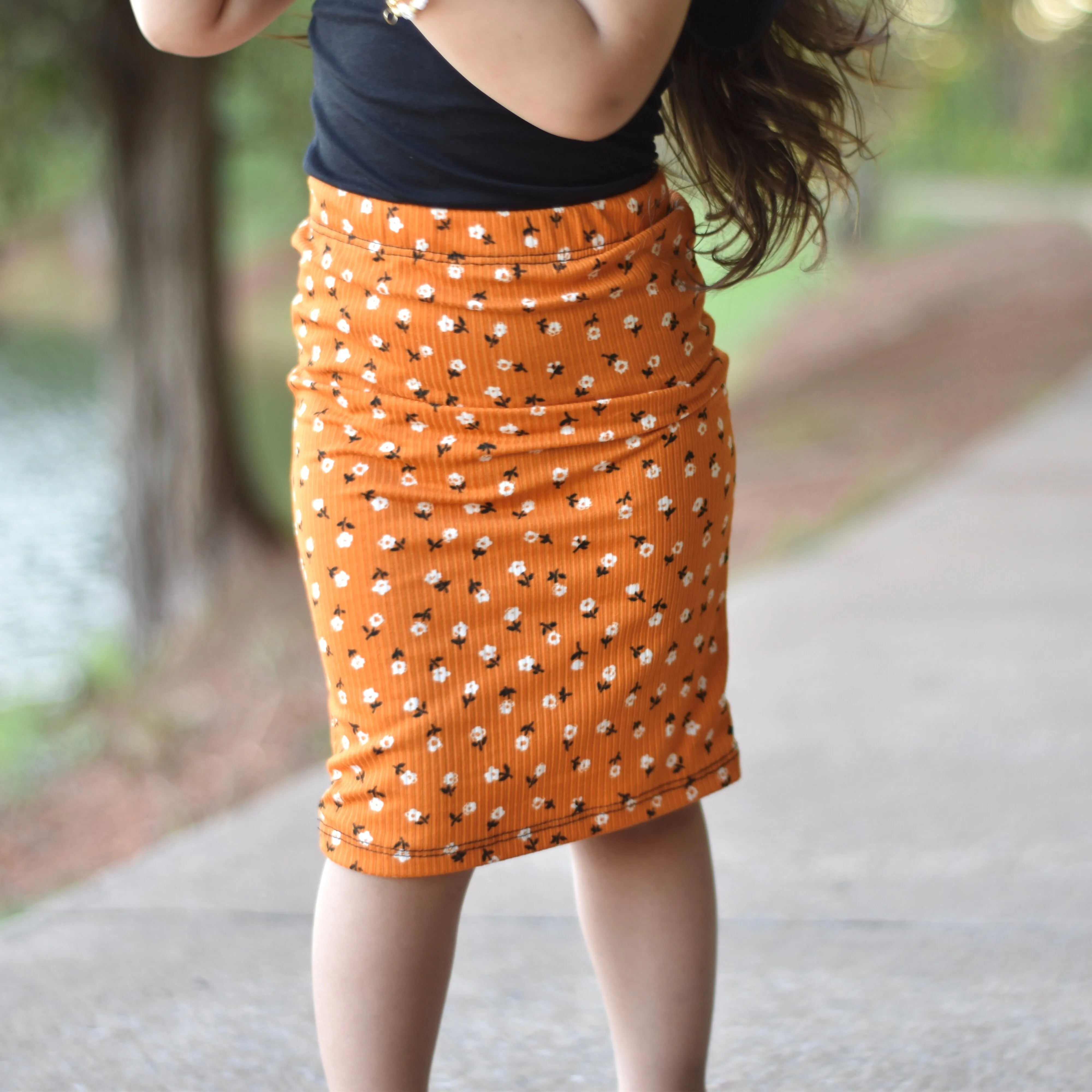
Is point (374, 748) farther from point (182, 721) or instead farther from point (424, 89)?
point (182, 721)

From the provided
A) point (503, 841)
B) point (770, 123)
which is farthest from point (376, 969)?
point (770, 123)

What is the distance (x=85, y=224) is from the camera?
14828mm

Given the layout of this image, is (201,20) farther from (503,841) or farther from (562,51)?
(503,841)

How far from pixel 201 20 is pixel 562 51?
39 cm

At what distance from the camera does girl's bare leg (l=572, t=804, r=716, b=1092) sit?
160 centimetres

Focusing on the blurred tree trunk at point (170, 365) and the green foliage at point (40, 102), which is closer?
the green foliage at point (40, 102)

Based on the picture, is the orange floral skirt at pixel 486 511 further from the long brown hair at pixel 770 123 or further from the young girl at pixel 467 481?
the long brown hair at pixel 770 123

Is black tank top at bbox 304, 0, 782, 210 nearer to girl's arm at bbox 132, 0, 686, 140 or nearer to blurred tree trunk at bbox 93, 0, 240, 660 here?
girl's arm at bbox 132, 0, 686, 140

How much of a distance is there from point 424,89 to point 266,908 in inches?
66.9

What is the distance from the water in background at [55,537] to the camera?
6.43 m

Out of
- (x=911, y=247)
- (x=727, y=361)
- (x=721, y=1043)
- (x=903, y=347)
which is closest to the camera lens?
(x=727, y=361)

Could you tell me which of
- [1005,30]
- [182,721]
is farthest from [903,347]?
[1005,30]

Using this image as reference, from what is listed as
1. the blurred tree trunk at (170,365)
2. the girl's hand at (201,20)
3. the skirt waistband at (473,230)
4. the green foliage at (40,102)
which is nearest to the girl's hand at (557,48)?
the skirt waistband at (473,230)

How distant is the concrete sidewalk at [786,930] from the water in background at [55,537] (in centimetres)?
324
